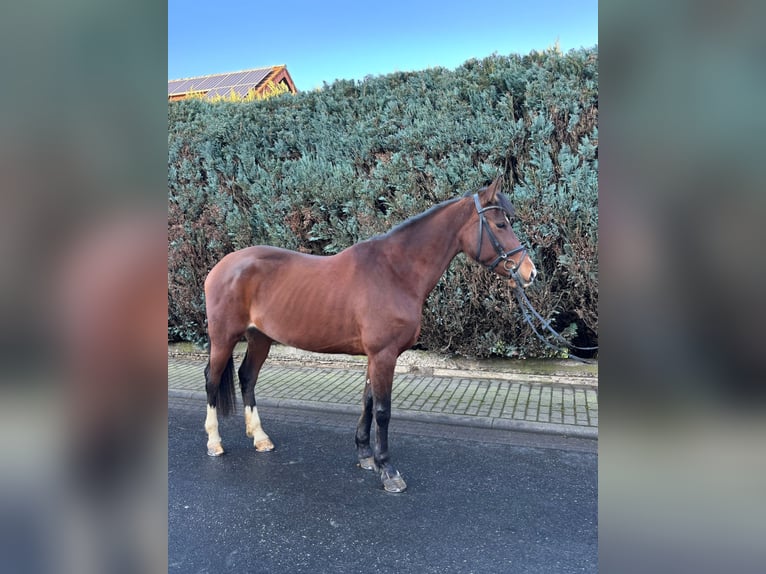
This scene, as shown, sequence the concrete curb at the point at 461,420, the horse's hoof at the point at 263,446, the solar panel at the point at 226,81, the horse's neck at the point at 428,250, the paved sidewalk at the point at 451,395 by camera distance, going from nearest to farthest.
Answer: the horse's neck at the point at 428,250
the horse's hoof at the point at 263,446
the concrete curb at the point at 461,420
the paved sidewalk at the point at 451,395
the solar panel at the point at 226,81

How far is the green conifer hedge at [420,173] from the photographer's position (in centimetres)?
537

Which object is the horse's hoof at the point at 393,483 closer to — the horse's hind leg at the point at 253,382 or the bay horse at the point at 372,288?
the bay horse at the point at 372,288

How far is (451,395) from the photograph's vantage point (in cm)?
514

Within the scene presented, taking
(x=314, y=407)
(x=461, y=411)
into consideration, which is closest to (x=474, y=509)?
(x=461, y=411)

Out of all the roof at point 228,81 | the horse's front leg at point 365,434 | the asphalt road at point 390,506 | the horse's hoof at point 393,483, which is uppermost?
the roof at point 228,81

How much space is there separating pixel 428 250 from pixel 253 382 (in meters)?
1.92

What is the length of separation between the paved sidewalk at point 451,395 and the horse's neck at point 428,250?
178 cm

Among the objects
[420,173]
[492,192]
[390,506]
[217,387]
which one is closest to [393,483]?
[390,506]

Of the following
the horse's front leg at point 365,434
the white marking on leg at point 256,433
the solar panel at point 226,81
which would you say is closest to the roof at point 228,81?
the solar panel at point 226,81

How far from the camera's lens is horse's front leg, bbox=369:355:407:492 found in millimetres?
3209

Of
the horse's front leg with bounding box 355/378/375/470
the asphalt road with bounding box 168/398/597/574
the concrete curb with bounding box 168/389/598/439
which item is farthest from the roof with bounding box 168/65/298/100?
the horse's front leg with bounding box 355/378/375/470

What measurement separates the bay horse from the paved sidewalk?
1.32 metres

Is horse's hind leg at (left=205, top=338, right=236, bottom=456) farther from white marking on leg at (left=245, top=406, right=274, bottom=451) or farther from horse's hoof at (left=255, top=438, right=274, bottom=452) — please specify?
horse's hoof at (left=255, top=438, right=274, bottom=452)

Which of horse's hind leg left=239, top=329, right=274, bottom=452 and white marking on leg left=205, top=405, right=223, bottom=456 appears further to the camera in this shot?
horse's hind leg left=239, top=329, right=274, bottom=452
